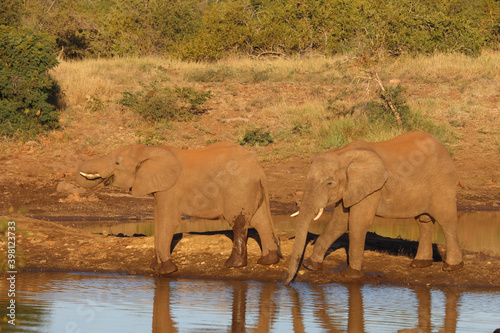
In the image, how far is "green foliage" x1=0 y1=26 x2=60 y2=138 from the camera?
64.2 ft

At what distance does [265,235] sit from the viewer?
10148mm

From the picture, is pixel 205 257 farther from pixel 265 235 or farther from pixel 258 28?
pixel 258 28

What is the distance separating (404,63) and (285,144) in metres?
8.47

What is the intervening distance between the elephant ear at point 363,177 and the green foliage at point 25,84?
12.2 m

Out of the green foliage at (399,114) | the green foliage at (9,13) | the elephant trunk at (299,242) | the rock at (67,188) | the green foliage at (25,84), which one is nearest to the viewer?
the elephant trunk at (299,242)

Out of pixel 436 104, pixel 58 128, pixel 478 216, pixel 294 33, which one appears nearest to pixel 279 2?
pixel 294 33

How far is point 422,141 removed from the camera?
989cm

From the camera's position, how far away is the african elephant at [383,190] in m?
9.30

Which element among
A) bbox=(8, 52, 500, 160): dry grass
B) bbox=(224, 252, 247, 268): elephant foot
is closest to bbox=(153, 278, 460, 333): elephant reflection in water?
bbox=(224, 252, 247, 268): elephant foot

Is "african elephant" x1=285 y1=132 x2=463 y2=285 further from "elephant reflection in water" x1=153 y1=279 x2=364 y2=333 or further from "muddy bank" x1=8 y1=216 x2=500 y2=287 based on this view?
"elephant reflection in water" x1=153 y1=279 x2=364 y2=333

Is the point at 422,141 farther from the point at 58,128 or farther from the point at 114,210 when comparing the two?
the point at 58,128

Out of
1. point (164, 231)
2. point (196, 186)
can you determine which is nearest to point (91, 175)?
point (164, 231)

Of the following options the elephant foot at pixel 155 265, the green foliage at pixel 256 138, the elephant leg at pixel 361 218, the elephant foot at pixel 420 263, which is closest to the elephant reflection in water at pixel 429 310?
the elephant foot at pixel 420 263

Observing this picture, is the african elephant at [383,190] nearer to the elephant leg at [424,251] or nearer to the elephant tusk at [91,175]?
the elephant leg at [424,251]
